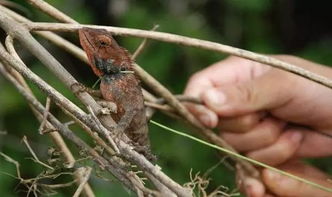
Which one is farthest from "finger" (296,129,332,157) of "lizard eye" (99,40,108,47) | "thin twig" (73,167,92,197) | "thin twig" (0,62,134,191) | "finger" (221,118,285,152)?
"thin twig" (0,62,134,191)

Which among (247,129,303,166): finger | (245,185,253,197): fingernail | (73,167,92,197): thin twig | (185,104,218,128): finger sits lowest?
(73,167,92,197): thin twig

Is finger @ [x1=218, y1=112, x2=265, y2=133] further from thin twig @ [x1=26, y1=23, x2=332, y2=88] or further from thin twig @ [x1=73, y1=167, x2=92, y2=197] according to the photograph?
thin twig @ [x1=73, y1=167, x2=92, y2=197]

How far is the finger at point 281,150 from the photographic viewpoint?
2.67 m

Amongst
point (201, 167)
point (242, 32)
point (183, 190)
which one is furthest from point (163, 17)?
point (183, 190)

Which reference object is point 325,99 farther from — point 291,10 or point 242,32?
point 291,10

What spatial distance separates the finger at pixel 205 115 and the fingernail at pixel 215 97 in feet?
0.11

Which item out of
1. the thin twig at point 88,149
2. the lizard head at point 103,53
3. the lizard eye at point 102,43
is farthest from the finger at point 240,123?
the thin twig at point 88,149

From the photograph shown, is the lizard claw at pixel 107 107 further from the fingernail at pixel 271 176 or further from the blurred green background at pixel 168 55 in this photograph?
the blurred green background at pixel 168 55

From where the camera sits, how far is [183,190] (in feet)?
4.09

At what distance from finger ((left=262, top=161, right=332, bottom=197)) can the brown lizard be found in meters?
0.85

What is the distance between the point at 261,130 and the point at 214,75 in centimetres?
32

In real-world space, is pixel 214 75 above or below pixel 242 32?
below

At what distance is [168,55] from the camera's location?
3.71 meters

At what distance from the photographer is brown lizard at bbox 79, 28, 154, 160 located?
179 centimetres
